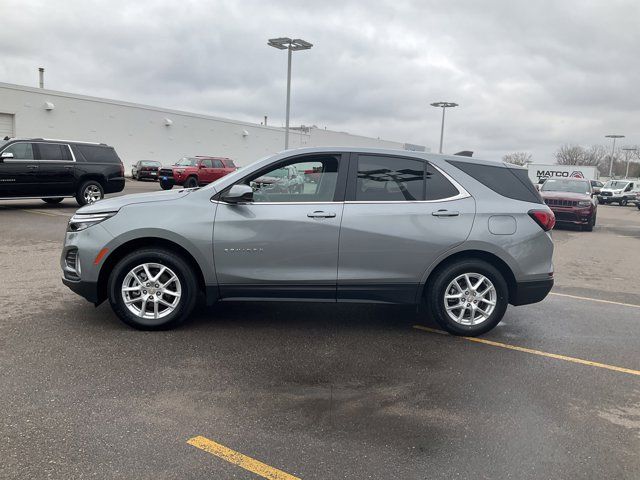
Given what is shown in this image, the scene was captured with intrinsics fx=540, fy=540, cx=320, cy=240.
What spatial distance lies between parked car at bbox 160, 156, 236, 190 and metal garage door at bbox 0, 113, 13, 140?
1040cm

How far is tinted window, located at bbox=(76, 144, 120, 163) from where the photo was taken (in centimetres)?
1541

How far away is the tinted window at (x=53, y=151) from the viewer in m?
14.6

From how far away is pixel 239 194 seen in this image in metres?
4.80

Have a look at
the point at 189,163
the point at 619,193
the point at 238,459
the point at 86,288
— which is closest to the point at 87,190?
the point at 86,288

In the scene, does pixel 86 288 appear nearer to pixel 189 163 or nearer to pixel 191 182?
pixel 191 182

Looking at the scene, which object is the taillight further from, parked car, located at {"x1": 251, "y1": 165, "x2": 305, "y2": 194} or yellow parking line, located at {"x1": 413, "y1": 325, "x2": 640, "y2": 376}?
parked car, located at {"x1": 251, "y1": 165, "x2": 305, "y2": 194}

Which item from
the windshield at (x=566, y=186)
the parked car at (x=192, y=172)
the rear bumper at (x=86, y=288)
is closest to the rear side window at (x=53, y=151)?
the parked car at (x=192, y=172)

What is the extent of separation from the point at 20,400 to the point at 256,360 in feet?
5.62

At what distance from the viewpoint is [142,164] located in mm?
34781

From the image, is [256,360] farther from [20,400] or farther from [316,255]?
[20,400]

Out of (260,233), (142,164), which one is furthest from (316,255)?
(142,164)

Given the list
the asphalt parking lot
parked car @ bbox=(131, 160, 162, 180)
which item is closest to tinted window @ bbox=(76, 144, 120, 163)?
the asphalt parking lot

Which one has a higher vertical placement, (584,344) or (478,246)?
(478,246)

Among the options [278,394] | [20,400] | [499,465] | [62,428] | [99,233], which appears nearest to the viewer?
[499,465]
